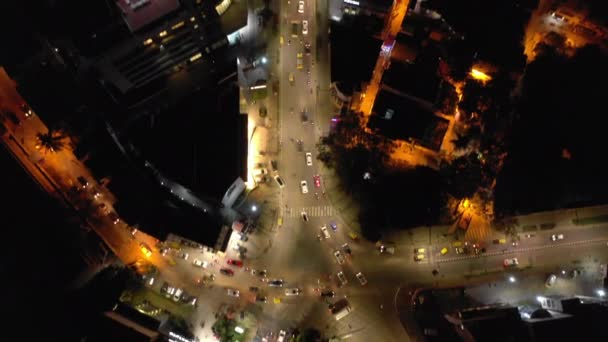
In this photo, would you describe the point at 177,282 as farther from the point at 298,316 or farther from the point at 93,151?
the point at 93,151

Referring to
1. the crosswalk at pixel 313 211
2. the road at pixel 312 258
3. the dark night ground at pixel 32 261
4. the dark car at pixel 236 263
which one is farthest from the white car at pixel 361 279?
the dark night ground at pixel 32 261

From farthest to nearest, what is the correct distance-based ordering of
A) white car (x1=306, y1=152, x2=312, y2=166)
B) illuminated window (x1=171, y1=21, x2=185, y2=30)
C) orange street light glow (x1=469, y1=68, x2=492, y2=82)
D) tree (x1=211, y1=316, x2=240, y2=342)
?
1. white car (x1=306, y1=152, x2=312, y2=166)
2. orange street light glow (x1=469, y1=68, x2=492, y2=82)
3. tree (x1=211, y1=316, x2=240, y2=342)
4. illuminated window (x1=171, y1=21, x2=185, y2=30)

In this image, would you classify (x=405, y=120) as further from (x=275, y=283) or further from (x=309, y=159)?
(x=275, y=283)

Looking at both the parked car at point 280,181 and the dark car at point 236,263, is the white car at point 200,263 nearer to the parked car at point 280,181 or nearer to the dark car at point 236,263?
the dark car at point 236,263

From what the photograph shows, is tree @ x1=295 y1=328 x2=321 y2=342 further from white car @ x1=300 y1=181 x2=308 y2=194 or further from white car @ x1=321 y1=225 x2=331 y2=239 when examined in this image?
white car @ x1=300 y1=181 x2=308 y2=194

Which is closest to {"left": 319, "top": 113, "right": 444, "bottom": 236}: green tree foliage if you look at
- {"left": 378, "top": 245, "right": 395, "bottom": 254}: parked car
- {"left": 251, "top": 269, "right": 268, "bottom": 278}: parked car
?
{"left": 378, "top": 245, "right": 395, "bottom": 254}: parked car

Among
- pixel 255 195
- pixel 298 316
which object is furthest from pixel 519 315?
pixel 255 195
